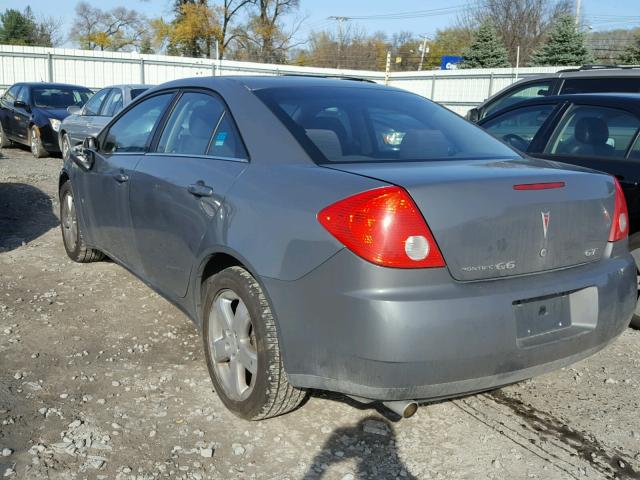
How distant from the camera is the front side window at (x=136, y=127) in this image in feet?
13.4

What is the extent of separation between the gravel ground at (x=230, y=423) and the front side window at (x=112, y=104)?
7.37 meters

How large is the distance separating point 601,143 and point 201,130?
2.91 m

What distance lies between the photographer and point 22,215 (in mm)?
7457

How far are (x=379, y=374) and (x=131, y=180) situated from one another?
235cm

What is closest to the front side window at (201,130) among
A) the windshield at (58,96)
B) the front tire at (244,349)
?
the front tire at (244,349)

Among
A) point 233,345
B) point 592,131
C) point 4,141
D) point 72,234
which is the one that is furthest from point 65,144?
point 233,345

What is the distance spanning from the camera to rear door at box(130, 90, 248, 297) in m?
3.11

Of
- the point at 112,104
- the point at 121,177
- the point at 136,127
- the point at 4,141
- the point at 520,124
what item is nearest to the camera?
the point at 121,177

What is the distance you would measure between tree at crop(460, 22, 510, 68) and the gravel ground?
136 ft

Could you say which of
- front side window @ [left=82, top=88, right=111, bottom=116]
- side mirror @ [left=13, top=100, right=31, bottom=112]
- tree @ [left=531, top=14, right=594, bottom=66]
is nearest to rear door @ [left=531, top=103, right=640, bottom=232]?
front side window @ [left=82, top=88, right=111, bottom=116]

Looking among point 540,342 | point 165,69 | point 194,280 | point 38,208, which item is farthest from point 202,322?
point 165,69

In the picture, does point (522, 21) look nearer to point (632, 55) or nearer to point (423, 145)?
point (632, 55)

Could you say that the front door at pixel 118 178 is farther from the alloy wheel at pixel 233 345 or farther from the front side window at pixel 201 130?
the alloy wheel at pixel 233 345

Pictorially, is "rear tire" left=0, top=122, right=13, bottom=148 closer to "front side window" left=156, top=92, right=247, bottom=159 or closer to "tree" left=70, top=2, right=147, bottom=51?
"front side window" left=156, top=92, right=247, bottom=159
